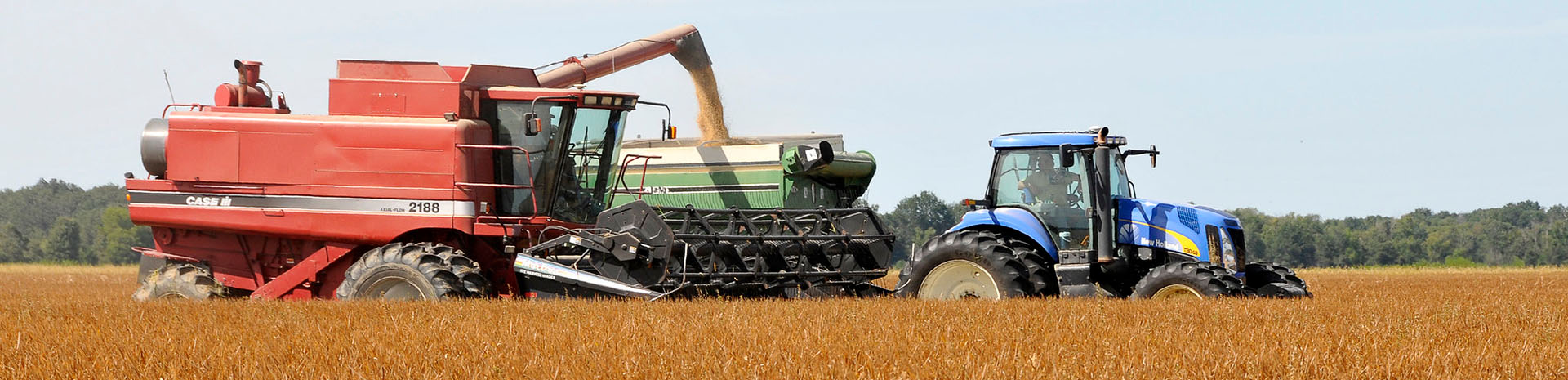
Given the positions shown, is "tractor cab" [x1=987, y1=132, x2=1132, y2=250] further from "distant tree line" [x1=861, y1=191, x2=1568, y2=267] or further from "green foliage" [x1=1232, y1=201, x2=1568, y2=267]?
"green foliage" [x1=1232, y1=201, x2=1568, y2=267]

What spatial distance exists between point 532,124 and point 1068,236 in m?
4.34

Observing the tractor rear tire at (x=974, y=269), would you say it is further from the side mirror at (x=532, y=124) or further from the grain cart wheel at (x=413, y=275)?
the grain cart wheel at (x=413, y=275)

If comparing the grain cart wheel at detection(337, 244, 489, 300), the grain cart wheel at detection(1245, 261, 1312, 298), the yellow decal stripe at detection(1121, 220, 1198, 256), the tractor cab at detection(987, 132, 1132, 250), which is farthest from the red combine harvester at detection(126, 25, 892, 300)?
the grain cart wheel at detection(1245, 261, 1312, 298)

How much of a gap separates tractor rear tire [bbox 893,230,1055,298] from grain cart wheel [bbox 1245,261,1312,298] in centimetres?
169

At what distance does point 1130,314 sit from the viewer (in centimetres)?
962

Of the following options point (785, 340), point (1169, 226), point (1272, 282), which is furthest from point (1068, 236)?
point (785, 340)

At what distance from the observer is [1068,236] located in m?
12.1

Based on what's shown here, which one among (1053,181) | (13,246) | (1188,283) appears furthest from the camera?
(13,246)

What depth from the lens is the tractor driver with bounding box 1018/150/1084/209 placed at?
12.2 m

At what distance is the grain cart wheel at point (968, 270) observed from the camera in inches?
464

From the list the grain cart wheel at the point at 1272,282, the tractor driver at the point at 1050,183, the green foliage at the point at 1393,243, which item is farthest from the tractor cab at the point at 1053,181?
the green foliage at the point at 1393,243

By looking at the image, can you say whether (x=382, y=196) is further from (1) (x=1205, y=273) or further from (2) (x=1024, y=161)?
(1) (x=1205, y=273)

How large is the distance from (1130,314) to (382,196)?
5.92 m

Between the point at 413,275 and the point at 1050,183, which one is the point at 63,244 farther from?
the point at 1050,183
